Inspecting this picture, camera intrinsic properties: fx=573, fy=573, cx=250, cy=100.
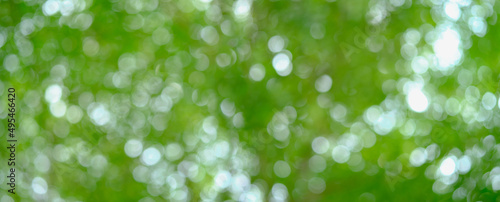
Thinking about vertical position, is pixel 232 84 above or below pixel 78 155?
above

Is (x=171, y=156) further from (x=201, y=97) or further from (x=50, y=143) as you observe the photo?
(x=50, y=143)

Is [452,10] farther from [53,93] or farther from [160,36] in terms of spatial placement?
[53,93]

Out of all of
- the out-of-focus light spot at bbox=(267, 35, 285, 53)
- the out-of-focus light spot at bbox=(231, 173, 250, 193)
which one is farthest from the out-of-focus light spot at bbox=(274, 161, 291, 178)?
the out-of-focus light spot at bbox=(267, 35, 285, 53)

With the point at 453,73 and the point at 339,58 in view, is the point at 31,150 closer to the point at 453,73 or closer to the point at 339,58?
the point at 339,58

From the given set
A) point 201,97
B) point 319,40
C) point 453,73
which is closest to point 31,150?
point 201,97

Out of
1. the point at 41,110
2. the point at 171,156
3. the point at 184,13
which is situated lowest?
the point at 171,156
